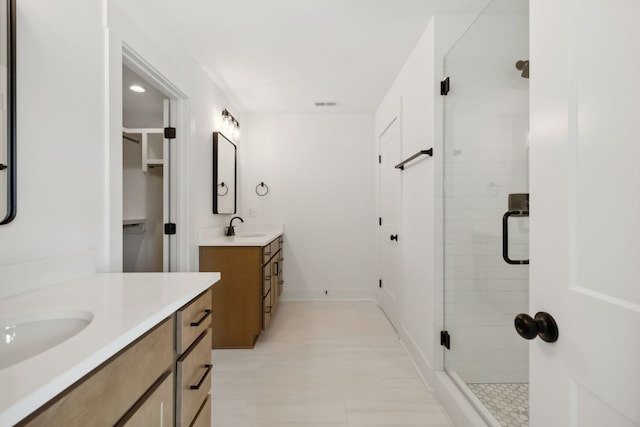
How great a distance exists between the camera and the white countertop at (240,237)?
253 cm

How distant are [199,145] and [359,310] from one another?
2.40m

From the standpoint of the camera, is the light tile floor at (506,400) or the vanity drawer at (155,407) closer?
the vanity drawer at (155,407)

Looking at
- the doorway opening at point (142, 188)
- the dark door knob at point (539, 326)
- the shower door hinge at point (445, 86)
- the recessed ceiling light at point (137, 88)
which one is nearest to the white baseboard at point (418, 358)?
the dark door knob at point (539, 326)

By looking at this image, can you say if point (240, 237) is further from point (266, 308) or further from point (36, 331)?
point (36, 331)

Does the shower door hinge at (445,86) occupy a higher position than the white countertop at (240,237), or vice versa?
the shower door hinge at (445,86)

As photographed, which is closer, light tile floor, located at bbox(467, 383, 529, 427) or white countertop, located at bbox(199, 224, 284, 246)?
light tile floor, located at bbox(467, 383, 529, 427)

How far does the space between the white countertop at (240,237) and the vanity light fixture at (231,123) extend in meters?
1.07

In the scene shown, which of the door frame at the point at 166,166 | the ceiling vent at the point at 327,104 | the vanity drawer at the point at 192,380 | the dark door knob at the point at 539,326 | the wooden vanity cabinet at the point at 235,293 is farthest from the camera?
the ceiling vent at the point at 327,104

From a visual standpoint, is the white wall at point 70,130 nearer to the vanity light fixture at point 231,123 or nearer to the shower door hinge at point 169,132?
the shower door hinge at point 169,132

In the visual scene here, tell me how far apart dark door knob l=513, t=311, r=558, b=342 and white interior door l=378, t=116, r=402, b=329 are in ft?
6.77

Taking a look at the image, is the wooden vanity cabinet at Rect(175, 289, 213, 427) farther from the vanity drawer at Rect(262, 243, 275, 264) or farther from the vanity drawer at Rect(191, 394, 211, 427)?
the vanity drawer at Rect(262, 243, 275, 264)

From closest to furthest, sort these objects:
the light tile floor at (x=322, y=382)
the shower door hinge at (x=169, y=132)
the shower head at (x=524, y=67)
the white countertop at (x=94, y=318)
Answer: the white countertop at (x=94, y=318) → the shower head at (x=524, y=67) → the light tile floor at (x=322, y=382) → the shower door hinge at (x=169, y=132)

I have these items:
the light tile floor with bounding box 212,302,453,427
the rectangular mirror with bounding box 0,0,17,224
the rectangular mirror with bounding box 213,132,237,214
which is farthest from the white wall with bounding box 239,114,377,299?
the rectangular mirror with bounding box 0,0,17,224

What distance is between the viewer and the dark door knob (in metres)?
0.66
